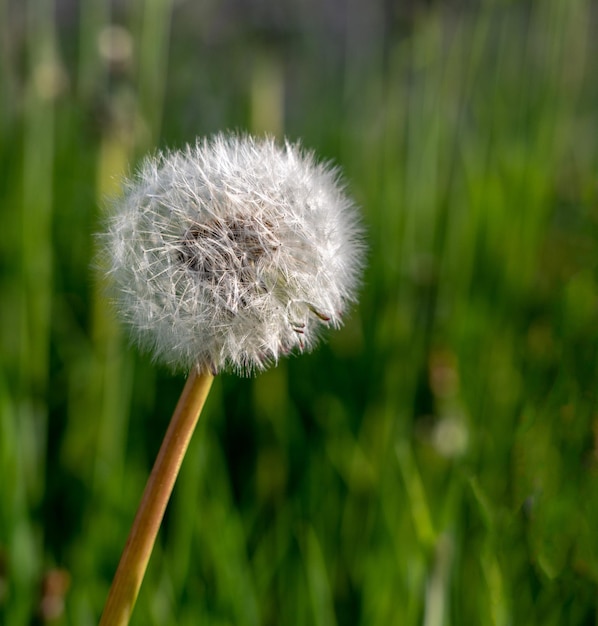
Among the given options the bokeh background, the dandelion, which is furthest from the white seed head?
the bokeh background

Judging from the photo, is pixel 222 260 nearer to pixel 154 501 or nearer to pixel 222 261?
pixel 222 261

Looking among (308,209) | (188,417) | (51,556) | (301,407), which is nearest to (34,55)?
(301,407)

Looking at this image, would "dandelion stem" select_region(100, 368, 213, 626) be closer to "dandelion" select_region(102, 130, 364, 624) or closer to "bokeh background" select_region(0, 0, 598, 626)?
"dandelion" select_region(102, 130, 364, 624)

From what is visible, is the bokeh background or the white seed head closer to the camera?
the white seed head

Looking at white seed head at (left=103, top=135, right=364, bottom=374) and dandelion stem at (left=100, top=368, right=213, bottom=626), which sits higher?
white seed head at (left=103, top=135, right=364, bottom=374)
